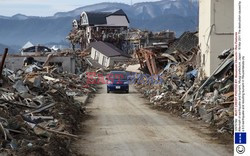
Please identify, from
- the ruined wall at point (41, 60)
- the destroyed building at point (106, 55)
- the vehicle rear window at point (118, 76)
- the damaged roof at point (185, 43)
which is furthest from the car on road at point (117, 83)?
the destroyed building at point (106, 55)

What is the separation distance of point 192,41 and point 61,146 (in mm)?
30097

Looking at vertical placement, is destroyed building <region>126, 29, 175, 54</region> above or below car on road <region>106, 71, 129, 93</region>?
above

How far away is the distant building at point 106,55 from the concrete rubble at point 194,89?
28923 millimetres

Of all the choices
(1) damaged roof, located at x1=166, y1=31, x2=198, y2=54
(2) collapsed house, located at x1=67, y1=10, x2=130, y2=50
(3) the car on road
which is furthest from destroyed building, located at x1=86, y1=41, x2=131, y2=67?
(3) the car on road

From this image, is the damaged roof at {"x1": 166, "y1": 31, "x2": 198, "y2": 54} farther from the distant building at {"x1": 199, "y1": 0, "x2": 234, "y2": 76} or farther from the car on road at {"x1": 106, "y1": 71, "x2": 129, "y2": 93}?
the distant building at {"x1": 199, "y1": 0, "x2": 234, "y2": 76}

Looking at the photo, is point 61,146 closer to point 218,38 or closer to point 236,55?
point 236,55

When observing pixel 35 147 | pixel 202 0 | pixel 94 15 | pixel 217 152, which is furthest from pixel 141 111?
pixel 94 15

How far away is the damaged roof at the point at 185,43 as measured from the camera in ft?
127

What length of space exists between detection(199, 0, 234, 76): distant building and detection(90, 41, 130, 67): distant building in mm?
42997

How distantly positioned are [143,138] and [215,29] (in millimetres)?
13128

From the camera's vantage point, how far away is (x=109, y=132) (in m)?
14.8

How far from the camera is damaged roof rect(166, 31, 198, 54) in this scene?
3869 cm

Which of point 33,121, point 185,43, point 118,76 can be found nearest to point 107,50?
point 185,43

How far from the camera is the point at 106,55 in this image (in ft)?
227
